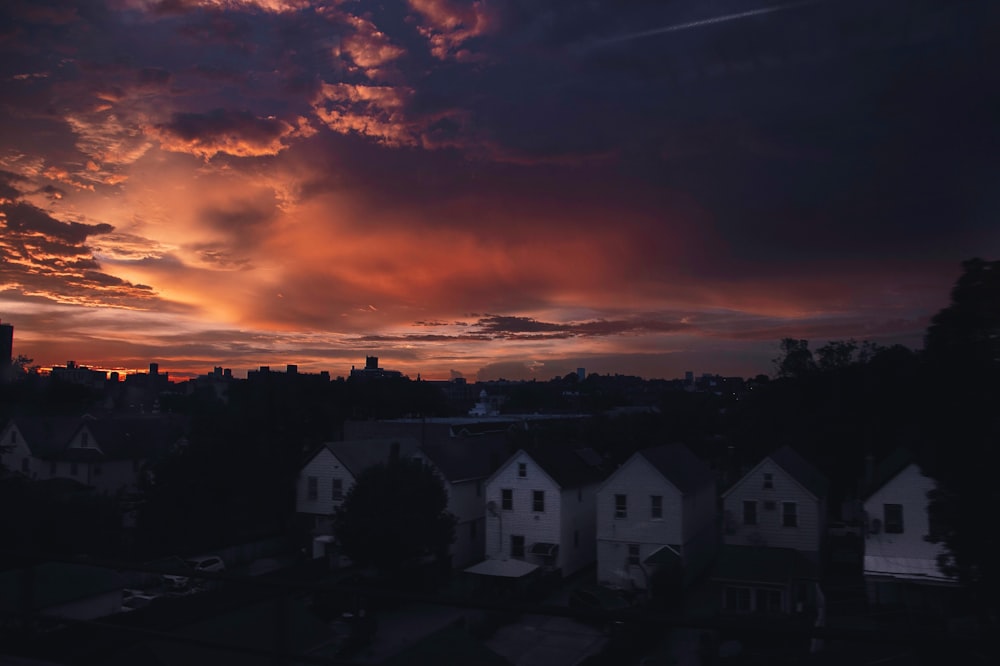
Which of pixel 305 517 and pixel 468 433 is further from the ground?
pixel 468 433

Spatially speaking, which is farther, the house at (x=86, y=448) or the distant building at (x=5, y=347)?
the house at (x=86, y=448)

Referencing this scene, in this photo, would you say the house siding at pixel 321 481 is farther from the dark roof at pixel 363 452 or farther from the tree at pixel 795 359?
the tree at pixel 795 359

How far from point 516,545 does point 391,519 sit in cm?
588

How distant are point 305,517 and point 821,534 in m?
20.0

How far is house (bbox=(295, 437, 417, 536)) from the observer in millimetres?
30388

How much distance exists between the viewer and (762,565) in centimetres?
2194

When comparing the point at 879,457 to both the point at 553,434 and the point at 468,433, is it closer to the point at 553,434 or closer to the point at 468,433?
the point at 553,434

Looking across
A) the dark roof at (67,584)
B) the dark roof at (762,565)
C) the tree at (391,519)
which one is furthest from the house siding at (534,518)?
the dark roof at (67,584)

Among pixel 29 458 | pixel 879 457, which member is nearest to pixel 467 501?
pixel 879 457

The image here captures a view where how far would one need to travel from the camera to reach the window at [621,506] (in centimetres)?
2481

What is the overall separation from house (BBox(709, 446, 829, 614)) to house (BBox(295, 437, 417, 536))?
13026mm

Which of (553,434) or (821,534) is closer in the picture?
(821,534)

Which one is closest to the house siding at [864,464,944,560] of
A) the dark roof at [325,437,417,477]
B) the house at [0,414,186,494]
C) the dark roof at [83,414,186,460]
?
the dark roof at [325,437,417,477]

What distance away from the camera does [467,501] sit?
29.9 metres
